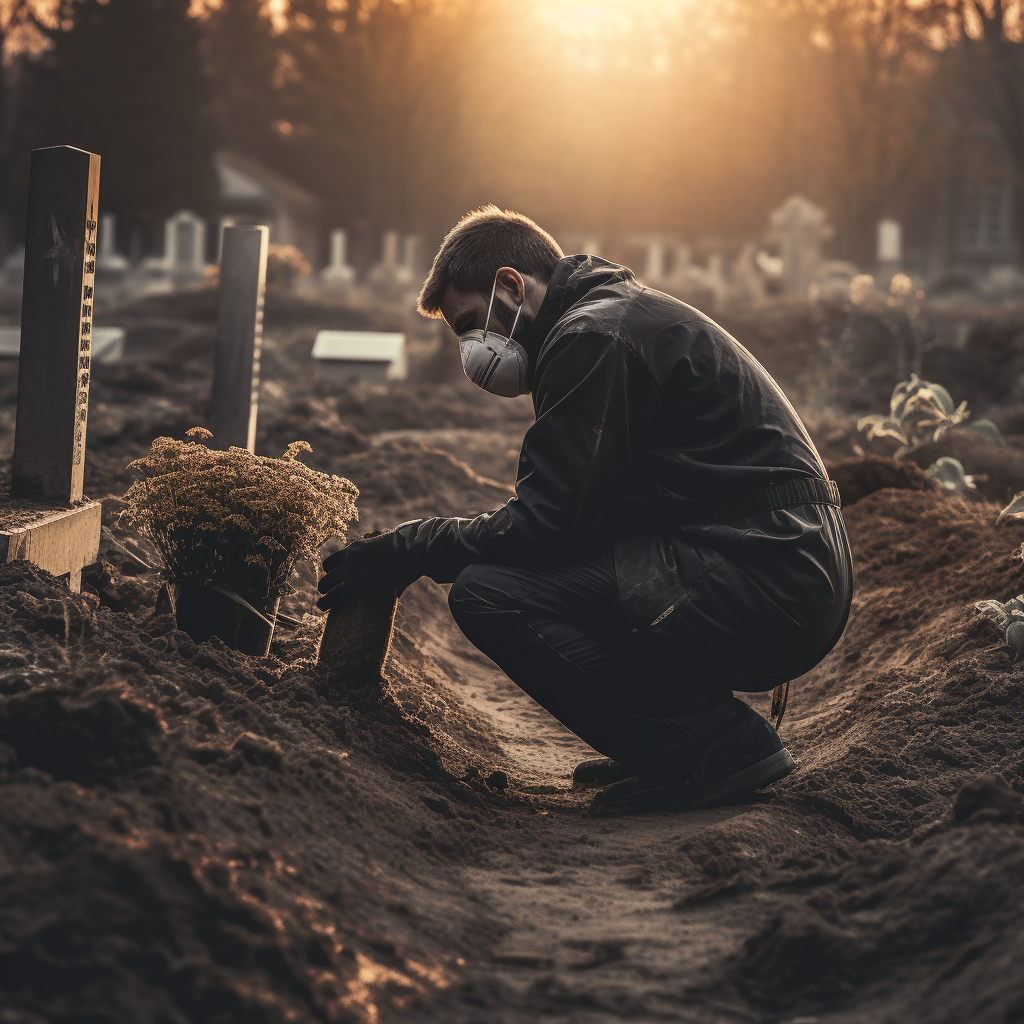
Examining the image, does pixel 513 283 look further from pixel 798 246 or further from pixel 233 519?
pixel 798 246

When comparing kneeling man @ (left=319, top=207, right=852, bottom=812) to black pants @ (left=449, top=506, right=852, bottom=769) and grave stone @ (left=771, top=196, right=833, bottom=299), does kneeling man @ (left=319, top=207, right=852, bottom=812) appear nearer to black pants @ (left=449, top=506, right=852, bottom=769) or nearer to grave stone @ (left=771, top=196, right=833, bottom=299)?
black pants @ (left=449, top=506, right=852, bottom=769)

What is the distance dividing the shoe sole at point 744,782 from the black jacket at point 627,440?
0.59 meters

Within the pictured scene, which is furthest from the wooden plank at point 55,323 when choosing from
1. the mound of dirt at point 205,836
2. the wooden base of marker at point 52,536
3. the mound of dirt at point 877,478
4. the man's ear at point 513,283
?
the mound of dirt at point 877,478

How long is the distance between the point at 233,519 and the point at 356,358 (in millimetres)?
9993

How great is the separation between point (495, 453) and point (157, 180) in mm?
24490

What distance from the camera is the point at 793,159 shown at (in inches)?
1302

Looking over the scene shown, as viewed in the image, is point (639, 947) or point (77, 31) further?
point (77, 31)

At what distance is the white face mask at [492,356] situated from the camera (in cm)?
317

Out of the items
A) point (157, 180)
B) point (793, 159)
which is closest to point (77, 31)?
point (157, 180)

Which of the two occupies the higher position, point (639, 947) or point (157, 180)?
point (157, 180)

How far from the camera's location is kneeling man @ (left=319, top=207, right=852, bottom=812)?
2.89 metres

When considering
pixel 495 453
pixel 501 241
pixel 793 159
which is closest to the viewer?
pixel 501 241

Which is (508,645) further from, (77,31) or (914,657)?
(77,31)

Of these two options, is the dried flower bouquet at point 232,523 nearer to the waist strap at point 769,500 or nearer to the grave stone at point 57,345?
the grave stone at point 57,345
